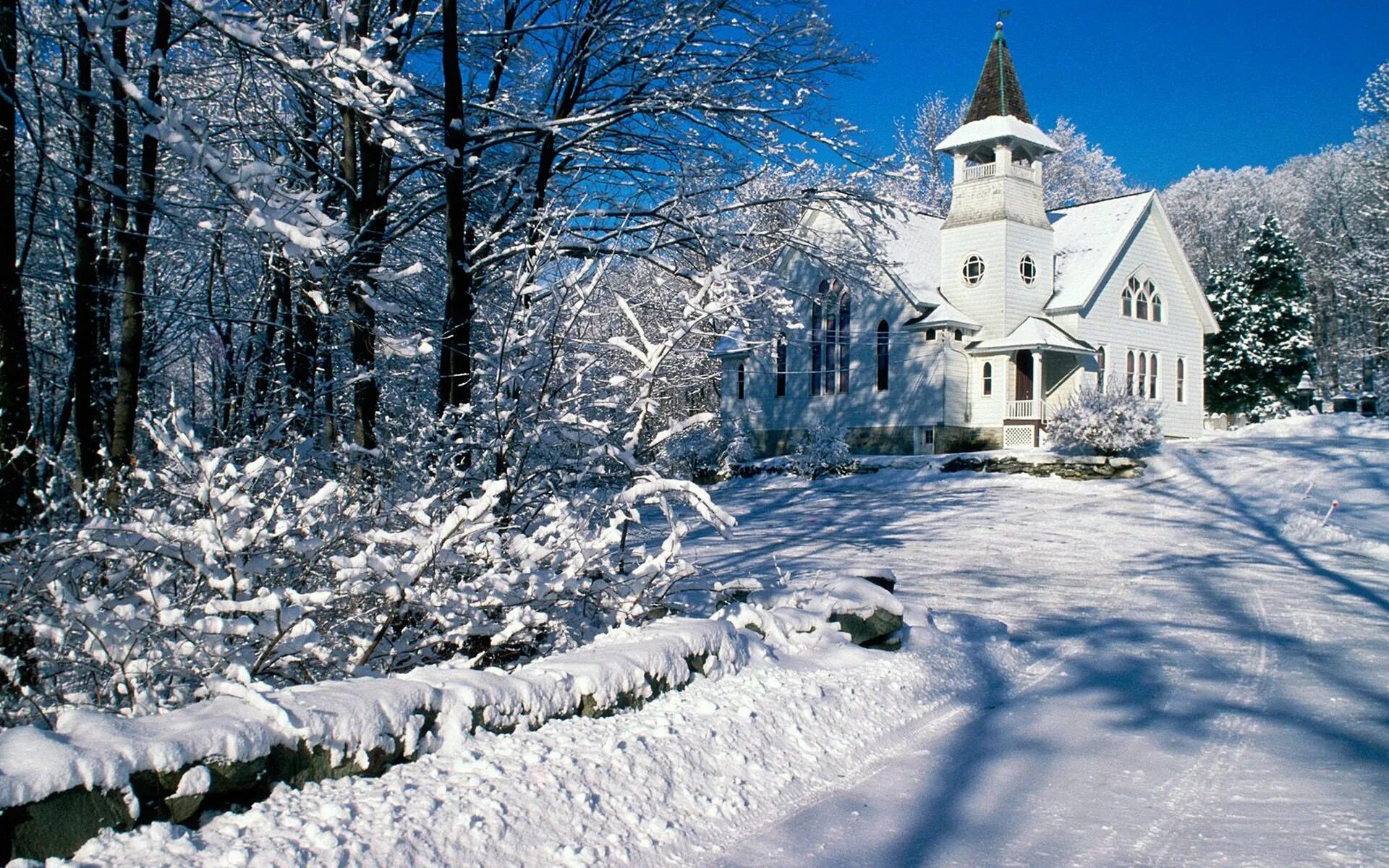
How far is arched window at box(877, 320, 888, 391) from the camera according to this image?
29953mm

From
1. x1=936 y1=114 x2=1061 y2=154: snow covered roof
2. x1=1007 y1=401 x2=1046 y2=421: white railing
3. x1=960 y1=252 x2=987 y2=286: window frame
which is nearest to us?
x1=1007 y1=401 x2=1046 y2=421: white railing

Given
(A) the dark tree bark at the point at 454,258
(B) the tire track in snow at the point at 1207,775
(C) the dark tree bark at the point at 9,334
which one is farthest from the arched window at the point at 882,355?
(C) the dark tree bark at the point at 9,334

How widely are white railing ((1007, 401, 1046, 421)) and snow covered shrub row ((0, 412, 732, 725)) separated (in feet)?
74.6

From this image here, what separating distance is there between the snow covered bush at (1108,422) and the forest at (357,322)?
12925 mm

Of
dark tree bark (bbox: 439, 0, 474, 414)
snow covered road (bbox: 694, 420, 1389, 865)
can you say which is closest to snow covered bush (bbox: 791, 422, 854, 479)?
snow covered road (bbox: 694, 420, 1389, 865)

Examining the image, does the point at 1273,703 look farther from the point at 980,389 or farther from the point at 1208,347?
the point at 1208,347

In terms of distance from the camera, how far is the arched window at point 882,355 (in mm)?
29953

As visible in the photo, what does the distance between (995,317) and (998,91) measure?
668 centimetres

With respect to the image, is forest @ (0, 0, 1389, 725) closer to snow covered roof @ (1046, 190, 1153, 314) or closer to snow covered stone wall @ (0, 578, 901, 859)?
snow covered stone wall @ (0, 578, 901, 859)

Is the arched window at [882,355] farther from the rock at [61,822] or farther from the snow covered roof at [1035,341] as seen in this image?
the rock at [61,822]

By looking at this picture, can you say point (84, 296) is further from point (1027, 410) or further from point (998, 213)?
point (998, 213)

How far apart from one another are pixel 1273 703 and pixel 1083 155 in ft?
164

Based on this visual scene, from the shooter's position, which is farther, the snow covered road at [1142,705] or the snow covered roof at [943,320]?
the snow covered roof at [943,320]

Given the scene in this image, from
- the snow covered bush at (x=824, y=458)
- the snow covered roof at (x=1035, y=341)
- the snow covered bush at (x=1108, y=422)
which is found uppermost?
the snow covered roof at (x=1035, y=341)
